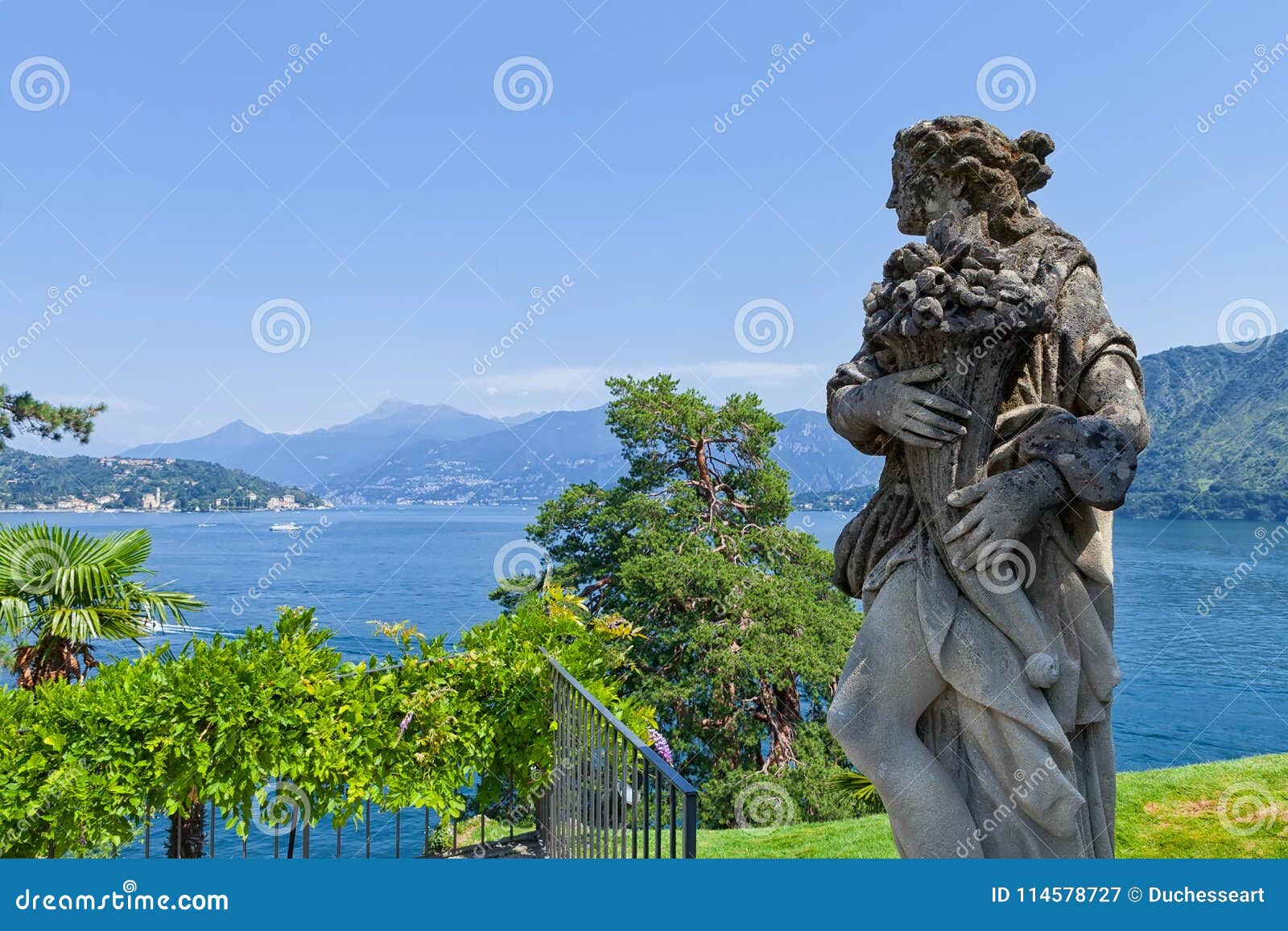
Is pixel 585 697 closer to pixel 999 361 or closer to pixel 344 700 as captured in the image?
pixel 344 700

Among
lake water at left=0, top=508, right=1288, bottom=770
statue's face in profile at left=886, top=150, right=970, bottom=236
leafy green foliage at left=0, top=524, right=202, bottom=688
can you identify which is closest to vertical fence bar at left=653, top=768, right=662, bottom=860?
statue's face in profile at left=886, top=150, right=970, bottom=236

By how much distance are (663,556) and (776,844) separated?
7115mm

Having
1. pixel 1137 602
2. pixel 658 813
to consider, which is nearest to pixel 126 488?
pixel 658 813

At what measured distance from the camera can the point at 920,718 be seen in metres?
2.56

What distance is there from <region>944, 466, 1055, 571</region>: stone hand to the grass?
3.88 metres

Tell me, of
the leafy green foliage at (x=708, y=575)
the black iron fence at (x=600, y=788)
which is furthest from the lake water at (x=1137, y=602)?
the leafy green foliage at (x=708, y=575)

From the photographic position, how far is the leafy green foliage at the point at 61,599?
231 inches

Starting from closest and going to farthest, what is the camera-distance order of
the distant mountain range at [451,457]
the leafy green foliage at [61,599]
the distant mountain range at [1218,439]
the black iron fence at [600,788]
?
the black iron fence at [600,788], the leafy green foliage at [61,599], the distant mountain range at [1218,439], the distant mountain range at [451,457]

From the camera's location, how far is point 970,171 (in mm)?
2734

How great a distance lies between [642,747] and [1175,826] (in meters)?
5.59

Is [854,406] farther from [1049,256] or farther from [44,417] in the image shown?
[44,417]

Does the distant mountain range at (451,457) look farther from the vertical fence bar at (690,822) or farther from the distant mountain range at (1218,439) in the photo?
the vertical fence bar at (690,822)

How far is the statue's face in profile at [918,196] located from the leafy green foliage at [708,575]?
1111cm

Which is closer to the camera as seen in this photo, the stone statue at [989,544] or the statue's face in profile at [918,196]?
the stone statue at [989,544]
